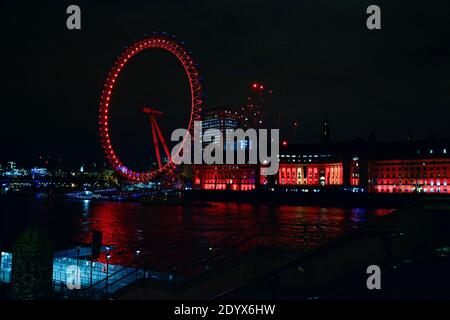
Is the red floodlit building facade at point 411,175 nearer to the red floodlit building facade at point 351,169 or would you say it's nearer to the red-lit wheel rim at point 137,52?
the red floodlit building facade at point 351,169

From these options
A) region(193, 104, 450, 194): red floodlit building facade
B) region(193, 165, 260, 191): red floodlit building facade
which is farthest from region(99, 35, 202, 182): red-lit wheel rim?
region(193, 165, 260, 191): red floodlit building facade

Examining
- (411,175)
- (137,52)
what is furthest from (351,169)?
(137,52)

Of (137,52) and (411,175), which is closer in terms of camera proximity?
(137,52)

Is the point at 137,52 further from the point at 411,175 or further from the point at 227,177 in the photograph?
the point at 227,177

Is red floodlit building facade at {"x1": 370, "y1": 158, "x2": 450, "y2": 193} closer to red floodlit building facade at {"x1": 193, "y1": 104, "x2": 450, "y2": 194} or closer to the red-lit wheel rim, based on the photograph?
red floodlit building facade at {"x1": 193, "y1": 104, "x2": 450, "y2": 194}


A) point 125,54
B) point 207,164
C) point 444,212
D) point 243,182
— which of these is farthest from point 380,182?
point 444,212

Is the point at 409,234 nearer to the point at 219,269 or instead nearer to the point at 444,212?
the point at 444,212

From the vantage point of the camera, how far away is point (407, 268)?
5691mm

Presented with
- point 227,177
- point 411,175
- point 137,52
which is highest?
point 137,52

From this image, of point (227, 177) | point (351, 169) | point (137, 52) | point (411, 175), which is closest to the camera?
point (137, 52)

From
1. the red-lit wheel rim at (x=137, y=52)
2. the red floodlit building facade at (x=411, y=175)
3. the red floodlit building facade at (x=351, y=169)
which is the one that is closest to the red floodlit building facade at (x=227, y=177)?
the red floodlit building facade at (x=351, y=169)

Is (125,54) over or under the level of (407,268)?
over

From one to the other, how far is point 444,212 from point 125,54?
136 feet
